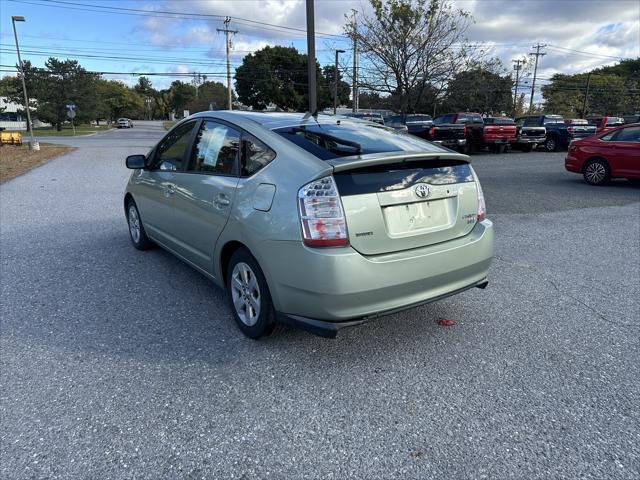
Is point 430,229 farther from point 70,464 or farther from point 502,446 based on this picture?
point 70,464

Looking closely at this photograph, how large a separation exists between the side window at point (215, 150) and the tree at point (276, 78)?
65251 mm

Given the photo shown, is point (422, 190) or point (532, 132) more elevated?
point (422, 190)

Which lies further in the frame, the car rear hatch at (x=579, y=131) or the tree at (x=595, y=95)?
the tree at (x=595, y=95)

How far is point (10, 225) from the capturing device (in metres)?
7.10

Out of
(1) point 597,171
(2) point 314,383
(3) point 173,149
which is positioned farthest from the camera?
(1) point 597,171

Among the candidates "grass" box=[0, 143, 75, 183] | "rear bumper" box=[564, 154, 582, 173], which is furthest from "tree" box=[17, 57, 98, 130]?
"rear bumper" box=[564, 154, 582, 173]

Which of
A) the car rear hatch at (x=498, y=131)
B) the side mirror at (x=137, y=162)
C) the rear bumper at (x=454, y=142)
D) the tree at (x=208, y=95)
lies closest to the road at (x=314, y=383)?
the side mirror at (x=137, y=162)

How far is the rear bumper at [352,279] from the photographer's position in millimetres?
2785

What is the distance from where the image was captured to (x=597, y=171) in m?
11.5

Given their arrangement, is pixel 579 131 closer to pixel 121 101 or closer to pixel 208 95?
pixel 208 95

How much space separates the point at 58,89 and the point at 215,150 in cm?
6638

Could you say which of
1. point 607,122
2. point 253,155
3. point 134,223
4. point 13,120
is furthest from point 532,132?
point 13,120

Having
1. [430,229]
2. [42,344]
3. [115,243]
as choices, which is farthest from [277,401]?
[115,243]

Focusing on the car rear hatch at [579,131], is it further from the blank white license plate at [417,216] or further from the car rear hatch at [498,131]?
the blank white license plate at [417,216]
